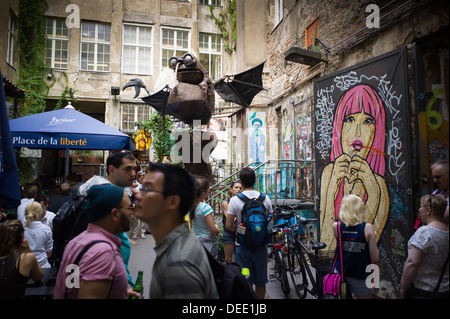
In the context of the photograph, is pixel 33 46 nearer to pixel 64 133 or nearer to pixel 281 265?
pixel 64 133

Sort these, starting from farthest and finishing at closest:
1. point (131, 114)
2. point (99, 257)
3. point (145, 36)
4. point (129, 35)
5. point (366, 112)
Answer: point (145, 36), point (129, 35), point (131, 114), point (366, 112), point (99, 257)

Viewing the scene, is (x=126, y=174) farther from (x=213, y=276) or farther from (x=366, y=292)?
(x=366, y=292)

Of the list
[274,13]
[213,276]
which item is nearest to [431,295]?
[213,276]

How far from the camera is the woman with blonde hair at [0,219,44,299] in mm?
2611

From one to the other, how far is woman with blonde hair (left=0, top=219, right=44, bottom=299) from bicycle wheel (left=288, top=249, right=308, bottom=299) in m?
3.67

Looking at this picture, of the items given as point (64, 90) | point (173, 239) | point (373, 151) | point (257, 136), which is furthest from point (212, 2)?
point (173, 239)

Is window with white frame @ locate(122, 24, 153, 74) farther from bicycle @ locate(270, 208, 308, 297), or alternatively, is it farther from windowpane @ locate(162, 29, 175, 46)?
bicycle @ locate(270, 208, 308, 297)

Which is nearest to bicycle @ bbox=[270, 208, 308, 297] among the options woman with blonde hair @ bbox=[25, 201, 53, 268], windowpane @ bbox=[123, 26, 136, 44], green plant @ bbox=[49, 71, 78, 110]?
woman with blonde hair @ bbox=[25, 201, 53, 268]

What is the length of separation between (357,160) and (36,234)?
5130 mm

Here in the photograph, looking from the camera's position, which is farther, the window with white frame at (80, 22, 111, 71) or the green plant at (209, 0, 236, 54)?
the green plant at (209, 0, 236, 54)

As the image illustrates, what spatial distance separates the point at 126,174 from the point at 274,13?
1150 centimetres

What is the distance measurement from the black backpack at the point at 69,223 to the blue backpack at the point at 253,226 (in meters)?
1.84

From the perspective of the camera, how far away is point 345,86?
5859mm

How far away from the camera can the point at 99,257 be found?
1.84 m
